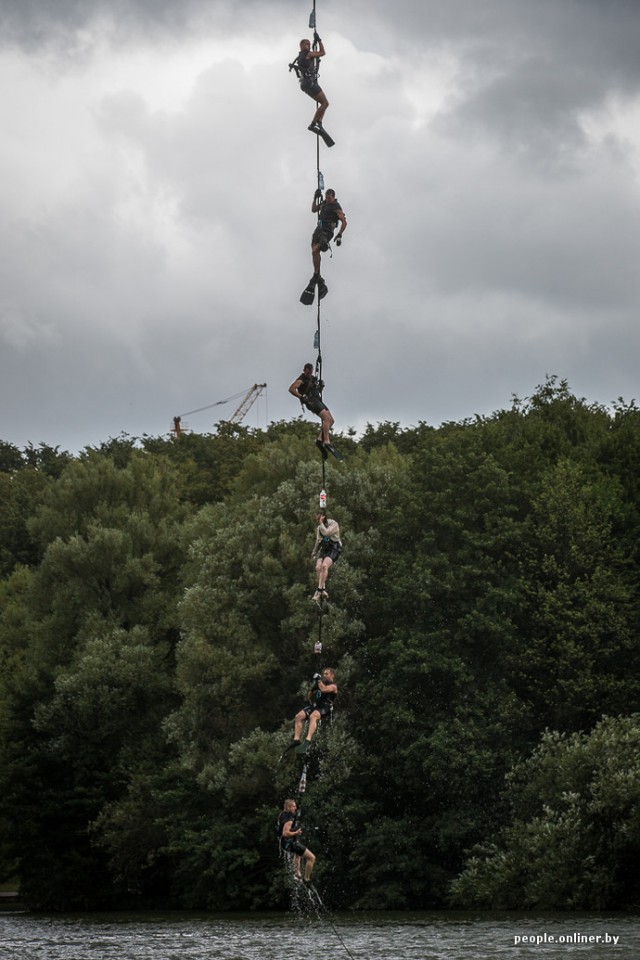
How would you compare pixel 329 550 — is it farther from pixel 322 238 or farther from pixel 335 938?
pixel 335 938

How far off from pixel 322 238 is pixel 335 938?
81.8 feet

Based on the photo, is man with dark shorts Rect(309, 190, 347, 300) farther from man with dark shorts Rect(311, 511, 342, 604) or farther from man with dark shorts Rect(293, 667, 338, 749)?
man with dark shorts Rect(293, 667, 338, 749)

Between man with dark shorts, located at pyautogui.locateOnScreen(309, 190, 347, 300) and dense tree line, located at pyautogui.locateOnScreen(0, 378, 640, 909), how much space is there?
23640 millimetres

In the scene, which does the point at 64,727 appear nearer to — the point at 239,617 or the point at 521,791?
the point at 239,617

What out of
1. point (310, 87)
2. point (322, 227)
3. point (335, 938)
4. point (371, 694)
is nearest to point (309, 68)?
point (310, 87)

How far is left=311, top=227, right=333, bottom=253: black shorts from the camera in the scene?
26969mm

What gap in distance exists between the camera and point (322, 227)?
1062 inches

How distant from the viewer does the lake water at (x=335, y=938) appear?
126 ft

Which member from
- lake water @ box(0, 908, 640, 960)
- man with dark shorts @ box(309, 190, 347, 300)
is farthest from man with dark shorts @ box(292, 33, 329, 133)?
lake water @ box(0, 908, 640, 960)

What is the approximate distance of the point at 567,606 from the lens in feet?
177

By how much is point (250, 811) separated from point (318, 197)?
3416 cm

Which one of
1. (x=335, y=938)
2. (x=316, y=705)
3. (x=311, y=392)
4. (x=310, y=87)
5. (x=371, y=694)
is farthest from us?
(x=371, y=694)

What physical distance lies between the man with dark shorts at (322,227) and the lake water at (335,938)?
18170 mm

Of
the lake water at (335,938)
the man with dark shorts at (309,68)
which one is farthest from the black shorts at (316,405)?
the lake water at (335,938)
